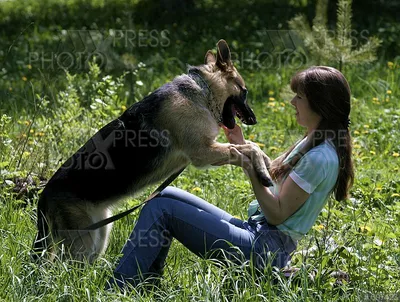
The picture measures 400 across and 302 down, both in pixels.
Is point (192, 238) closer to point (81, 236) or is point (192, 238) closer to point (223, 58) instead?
point (81, 236)

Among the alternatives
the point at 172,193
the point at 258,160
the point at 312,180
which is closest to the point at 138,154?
the point at 172,193

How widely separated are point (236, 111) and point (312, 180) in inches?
42.8

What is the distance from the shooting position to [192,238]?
3.72 metres

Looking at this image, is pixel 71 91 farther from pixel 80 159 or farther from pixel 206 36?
pixel 206 36

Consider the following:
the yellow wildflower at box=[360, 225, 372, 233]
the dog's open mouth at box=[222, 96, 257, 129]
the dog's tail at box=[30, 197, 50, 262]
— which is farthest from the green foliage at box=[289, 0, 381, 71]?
the dog's tail at box=[30, 197, 50, 262]

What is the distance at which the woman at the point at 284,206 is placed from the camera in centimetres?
353

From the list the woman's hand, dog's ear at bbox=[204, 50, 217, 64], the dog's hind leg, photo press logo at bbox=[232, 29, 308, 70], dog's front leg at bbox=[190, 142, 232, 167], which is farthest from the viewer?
photo press logo at bbox=[232, 29, 308, 70]

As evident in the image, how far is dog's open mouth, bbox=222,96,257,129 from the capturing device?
4389 mm

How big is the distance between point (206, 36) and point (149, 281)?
7582mm

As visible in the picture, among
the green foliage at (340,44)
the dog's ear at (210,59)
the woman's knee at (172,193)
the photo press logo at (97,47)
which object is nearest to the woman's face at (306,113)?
the woman's knee at (172,193)

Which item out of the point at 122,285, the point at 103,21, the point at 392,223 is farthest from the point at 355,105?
the point at 103,21

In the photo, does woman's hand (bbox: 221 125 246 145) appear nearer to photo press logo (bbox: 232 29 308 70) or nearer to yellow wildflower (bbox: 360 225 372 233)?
yellow wildflower (bbox: 360 225 372 233)

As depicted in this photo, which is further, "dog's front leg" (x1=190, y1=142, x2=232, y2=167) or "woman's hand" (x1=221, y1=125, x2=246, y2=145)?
"woman's hand" (x1=221, y1=125, x2=246, y2=145)

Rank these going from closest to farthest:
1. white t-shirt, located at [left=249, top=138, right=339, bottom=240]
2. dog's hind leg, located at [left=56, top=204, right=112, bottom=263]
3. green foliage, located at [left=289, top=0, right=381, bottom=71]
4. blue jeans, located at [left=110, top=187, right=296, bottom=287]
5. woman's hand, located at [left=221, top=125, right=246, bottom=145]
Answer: white t-shirt, located at [left=249, top=138, right=339, bottom=240] → blue jeans, located at [left=110, top=187, right=296, bottom=287] → dog's hind leg, located at [left=56, top=204, right=112, bottom=263] → woman's hand, located at [left=221, top=125, right=246, bottom=145] → green foliage, located at [left=289, top=0, right=381, bottom=71]
